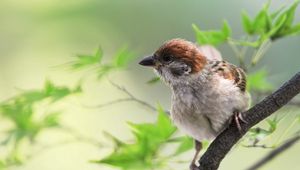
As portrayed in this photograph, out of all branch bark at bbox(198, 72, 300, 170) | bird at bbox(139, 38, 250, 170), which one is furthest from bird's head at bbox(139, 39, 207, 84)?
branch bark at bbox(198, 72, 300, 170)

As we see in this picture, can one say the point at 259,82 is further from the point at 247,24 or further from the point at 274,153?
the point at 247,24

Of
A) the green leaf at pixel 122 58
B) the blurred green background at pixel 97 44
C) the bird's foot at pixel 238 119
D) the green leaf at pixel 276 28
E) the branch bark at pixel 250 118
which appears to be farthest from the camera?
the blurred green background at pixel 97 44

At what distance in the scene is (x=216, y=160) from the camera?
1.17m

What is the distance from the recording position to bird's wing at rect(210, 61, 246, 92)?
1.47 metres

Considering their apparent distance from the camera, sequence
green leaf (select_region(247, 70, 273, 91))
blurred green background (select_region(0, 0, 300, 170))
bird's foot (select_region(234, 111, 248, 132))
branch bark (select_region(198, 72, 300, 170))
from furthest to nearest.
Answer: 1. blurred green background (select_region(0, 0, 300, 170))
2. green leaf (select_region(247, 70, 273, 91))
3. bird's foot (select_region(234, 111, 248, 132))
4. branch bark (select_region(198, 72, 300, 170))

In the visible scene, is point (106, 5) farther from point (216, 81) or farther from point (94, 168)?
point (216, 81)

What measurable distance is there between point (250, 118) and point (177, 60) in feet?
1.21

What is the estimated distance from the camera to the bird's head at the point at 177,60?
58.2 inches

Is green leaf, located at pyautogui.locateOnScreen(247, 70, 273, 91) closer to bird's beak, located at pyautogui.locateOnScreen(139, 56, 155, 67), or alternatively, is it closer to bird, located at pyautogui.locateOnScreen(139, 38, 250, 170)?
bird, located at pyautogui.locateOnScreen(139, 38, 250, 170)

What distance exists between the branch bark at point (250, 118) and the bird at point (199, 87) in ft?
0.42

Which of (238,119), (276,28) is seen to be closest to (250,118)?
(238,119)

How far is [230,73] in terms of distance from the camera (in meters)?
1.48

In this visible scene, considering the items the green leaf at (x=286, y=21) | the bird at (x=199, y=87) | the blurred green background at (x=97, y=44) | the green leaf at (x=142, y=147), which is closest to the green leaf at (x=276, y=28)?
the green leaf at (x=286, y=21)

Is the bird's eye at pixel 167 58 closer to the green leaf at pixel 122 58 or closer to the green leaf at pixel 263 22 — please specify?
the green leaf at pixel 122 58
